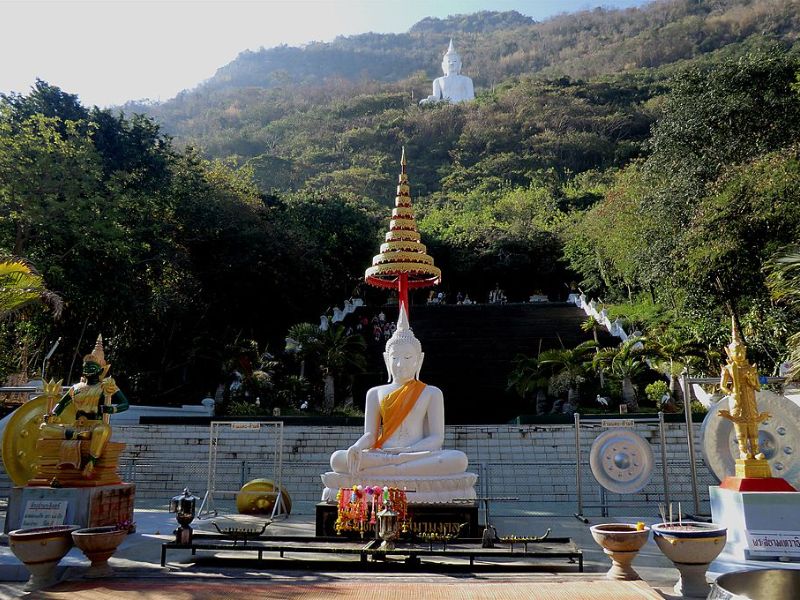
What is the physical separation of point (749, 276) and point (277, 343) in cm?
1653

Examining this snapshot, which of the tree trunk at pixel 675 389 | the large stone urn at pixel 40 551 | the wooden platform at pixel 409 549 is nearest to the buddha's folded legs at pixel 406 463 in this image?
the wooden platform at pixel 409 549

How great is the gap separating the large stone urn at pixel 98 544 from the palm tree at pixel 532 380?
13093mm

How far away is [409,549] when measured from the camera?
653cm

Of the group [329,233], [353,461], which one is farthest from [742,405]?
[329,233]

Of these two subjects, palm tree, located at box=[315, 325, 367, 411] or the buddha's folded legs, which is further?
palm tree, located at box=[315, 325, 367, 411]

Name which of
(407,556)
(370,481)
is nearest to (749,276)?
(370,481)

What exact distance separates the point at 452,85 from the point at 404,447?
89960 millimetres

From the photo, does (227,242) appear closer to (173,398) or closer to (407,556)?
(173,398)

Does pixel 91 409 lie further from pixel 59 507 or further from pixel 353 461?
pixel 353 461

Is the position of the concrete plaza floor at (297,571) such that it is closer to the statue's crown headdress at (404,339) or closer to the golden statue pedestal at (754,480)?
the golden statue pedestal at (754,480)

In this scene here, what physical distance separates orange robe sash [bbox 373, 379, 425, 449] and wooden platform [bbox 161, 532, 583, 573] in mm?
1992

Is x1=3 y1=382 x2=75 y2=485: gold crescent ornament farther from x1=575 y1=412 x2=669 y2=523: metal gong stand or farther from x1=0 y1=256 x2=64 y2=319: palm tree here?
x1=575 y1=412 x2=669 y2=523: metal gong stand

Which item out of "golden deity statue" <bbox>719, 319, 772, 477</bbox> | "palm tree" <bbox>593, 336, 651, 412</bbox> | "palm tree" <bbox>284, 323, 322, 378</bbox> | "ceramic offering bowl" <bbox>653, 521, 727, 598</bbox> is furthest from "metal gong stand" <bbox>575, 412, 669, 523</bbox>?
"palm tree" <bbox>284, 323, 322, 378</bbox>

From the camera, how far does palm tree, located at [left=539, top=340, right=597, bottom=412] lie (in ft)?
57.5
